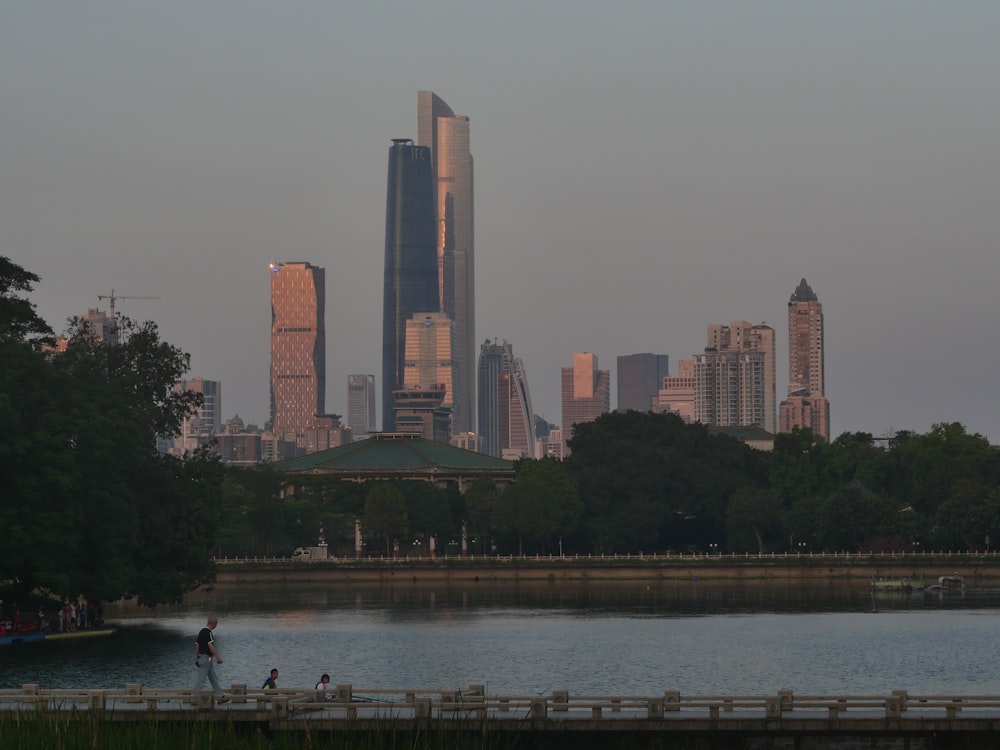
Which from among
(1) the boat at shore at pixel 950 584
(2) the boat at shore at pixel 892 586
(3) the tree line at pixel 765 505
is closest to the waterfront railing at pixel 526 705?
(2) the boat at shore at pixel 892 586

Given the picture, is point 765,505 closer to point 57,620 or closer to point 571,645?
point 571,645

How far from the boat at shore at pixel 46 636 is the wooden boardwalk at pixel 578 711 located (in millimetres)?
42563

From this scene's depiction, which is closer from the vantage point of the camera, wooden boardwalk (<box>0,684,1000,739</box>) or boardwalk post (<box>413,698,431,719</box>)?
boardwalk post (<box>413,698,431,719</box>)

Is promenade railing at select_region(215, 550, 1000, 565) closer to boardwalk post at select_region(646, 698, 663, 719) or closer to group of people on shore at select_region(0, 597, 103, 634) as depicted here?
group of people on shore at select_region(0, 597, 103, 634)

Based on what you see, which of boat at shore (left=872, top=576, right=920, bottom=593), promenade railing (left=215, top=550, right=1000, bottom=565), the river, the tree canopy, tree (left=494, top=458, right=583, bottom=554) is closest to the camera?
the river

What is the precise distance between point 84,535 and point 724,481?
112 meters

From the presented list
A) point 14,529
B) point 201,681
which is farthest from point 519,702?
point 14,529

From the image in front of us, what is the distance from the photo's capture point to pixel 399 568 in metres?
190

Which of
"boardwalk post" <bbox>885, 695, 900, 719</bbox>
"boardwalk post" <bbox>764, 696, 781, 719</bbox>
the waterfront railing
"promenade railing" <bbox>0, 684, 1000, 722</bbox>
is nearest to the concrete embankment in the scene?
the waterfront railing

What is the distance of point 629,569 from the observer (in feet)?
600

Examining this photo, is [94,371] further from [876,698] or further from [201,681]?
[876,698]

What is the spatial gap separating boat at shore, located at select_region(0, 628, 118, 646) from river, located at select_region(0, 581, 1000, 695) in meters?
1.49

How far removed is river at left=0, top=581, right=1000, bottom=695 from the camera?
73.1 meters

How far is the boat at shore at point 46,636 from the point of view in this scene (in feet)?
285
